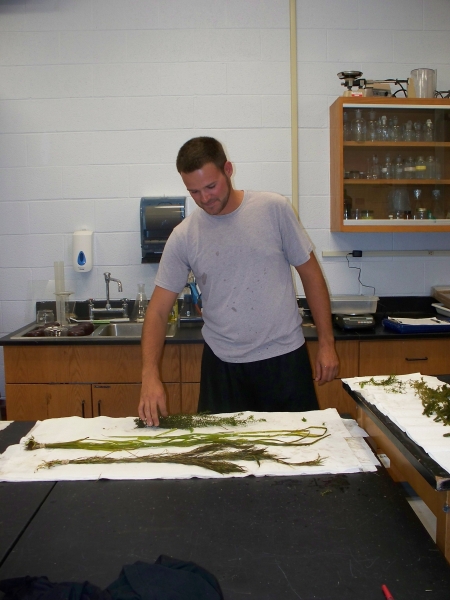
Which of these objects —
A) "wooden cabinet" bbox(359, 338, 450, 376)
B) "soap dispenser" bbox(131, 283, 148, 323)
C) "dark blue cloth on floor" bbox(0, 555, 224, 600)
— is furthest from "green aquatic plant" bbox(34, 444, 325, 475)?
"soap dispenser" bbox(131, 283, 148, 323)

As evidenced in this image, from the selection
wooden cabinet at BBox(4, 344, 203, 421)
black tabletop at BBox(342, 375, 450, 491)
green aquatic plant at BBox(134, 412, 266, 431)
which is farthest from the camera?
wooden cabinet at BBox(4, 344, 203, 421)

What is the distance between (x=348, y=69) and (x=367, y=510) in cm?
300

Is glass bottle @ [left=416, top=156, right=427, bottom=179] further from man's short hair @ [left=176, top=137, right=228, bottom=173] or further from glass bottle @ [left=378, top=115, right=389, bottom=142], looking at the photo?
man's short hair @ [left=176, top=137, right=228, bottom=173]

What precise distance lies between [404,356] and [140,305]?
5.18 feet

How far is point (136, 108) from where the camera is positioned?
140 inches

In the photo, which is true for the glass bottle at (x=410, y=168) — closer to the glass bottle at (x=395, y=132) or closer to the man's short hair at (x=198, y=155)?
the glass bottle at (x=395, y=132)

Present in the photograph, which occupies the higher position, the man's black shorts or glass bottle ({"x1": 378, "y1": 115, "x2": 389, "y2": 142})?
glass bottle ({"x1": 378, "y1": 115, "x2": 389, "y2": 142})

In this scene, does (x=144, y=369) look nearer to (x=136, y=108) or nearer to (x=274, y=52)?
(x=136, y=108)

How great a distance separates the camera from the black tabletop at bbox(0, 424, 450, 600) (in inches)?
41.4

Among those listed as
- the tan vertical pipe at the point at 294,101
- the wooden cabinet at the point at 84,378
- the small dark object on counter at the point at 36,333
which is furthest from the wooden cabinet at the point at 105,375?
the tan vertical pipe at the point at 294,101

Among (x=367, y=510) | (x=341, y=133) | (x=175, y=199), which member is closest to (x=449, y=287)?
(x=341, y=133)

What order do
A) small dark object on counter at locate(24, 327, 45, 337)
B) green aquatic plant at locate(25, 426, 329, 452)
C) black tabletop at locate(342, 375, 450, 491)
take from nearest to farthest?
black tabletop at locate(342, 375, 450, 491) < green aquatic plant at locate(25, 426, 329, 452) < small dark object on counter at locate(24, 327, 45, 337)

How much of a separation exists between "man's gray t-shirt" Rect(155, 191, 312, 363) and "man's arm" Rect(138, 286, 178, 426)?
69 millimetres

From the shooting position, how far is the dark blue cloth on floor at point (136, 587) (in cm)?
94
